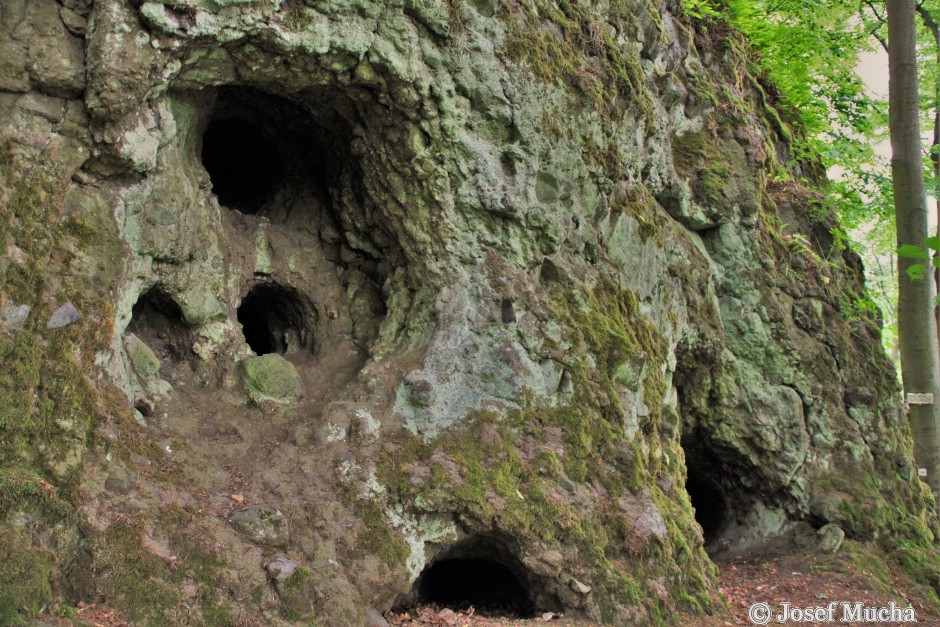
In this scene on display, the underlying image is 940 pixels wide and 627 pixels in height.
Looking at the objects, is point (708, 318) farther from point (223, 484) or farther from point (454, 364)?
point (223, 484)

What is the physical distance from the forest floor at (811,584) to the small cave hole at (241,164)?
16.0 ft

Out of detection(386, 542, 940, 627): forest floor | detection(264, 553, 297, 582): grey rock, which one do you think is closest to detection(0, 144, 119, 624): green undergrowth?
detection(264, 553, 297, 582): grey rock

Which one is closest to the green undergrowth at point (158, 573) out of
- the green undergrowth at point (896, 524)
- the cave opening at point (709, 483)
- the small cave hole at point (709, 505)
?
the cave opening at point (709, 483)

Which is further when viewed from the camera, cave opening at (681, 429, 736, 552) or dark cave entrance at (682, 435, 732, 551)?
dark cave entrance at (682, 435, 732, 551)

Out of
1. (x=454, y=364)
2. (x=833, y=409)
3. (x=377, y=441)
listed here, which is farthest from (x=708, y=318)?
(x=377, y=441)

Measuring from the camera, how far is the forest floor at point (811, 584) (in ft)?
27.8

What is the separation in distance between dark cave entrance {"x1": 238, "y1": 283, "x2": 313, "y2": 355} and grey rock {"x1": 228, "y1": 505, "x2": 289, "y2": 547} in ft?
8.09

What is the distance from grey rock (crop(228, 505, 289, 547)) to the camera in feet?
18.7

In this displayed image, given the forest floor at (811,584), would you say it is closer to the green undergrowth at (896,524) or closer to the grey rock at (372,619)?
the green undergrowth at (896,524)

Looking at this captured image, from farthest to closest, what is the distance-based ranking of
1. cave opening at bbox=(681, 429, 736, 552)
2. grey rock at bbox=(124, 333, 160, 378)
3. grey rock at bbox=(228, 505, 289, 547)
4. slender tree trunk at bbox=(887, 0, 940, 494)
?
cave opening at bbox=(681, 429, 736, 552) → slender tree trunk at bbox=(887, 0, 940, 494) → grey rock at bbox=(124, 333, 160, 378) → grey rock at bbox=(228, 505, 289, 547)

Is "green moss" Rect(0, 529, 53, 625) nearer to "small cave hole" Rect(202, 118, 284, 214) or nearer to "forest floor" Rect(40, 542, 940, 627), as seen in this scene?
"forest floor" Rect(40, 542, 940, 627)

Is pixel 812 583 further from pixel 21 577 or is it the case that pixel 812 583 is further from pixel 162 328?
pixel 21 577

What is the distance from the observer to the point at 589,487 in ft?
24.1

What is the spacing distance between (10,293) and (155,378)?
1.50 m
